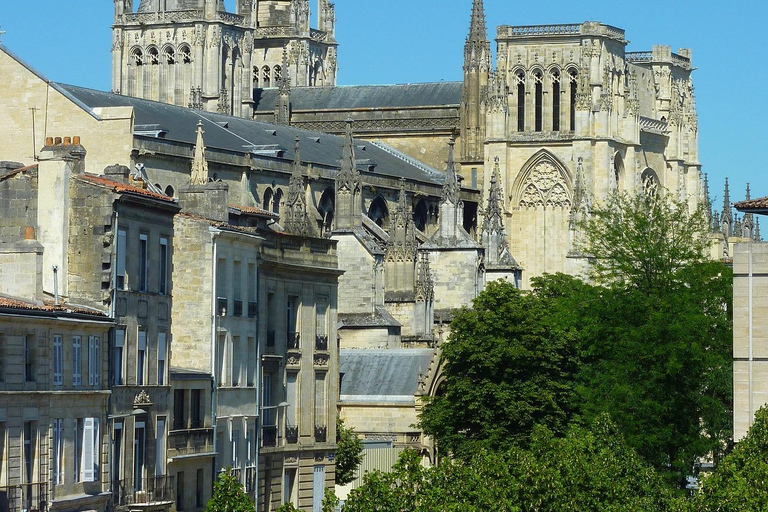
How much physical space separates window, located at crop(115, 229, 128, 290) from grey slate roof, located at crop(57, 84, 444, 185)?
45.5 metres

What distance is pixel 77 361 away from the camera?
160 ft

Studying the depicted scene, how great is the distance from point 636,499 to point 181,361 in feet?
42.8

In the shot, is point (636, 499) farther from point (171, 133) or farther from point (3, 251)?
point (171, 133)

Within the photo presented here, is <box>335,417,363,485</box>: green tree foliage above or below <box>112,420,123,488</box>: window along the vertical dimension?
below

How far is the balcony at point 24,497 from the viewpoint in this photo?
45.4 metres

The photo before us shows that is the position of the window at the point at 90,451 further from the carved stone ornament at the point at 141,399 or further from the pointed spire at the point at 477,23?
the pointed spire at the point at 477,23

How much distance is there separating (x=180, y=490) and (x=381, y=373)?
28872 mm

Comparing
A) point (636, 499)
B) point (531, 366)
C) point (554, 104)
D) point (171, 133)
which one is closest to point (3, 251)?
point (636, 499)

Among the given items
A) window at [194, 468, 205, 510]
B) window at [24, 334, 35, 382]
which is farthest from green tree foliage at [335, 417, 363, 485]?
window at [24, 334, 35, 382]

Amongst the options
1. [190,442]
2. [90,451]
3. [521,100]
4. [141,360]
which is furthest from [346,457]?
[521,100]

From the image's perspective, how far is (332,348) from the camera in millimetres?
65688

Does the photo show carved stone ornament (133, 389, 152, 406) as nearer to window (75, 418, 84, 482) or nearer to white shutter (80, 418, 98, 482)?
white shutter (80, 418, 98, 482)

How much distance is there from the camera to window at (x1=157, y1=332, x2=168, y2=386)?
174 ft

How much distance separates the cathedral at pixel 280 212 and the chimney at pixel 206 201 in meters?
0.07
